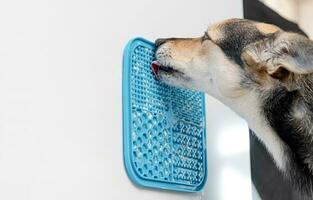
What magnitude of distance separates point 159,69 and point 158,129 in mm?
146

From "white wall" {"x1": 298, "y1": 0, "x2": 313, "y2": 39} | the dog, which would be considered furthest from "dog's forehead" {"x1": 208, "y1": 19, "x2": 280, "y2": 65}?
"white wall" {"x1": 298, "y1": 0, "x2": 313, "y2": 39}

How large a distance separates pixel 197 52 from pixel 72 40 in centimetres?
34

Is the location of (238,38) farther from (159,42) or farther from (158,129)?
(158,129)

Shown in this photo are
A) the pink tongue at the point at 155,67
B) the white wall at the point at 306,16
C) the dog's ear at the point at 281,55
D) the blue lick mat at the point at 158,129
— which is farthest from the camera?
the white wall at the point at 306,16

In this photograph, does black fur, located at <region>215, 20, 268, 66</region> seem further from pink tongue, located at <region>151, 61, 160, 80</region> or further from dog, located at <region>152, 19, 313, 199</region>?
pink tongue, located at <region>151, 61, 160, 80</region>

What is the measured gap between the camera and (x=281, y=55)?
113cm

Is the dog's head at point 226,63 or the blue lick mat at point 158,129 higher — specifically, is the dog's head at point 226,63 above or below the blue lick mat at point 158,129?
above

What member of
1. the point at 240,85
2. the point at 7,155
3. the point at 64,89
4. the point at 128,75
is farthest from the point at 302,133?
the point at 7,155

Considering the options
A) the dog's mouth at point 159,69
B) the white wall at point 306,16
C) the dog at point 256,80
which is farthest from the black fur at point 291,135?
the white wall at point 306,16

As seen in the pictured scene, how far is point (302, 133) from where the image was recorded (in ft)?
3.84

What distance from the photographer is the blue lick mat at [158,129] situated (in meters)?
1.13

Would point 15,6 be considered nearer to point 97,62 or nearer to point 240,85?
point 97,62

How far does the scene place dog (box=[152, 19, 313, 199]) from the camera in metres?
1.17

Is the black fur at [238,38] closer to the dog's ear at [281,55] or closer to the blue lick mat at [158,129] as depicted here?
the dog's ear at [281,55]
